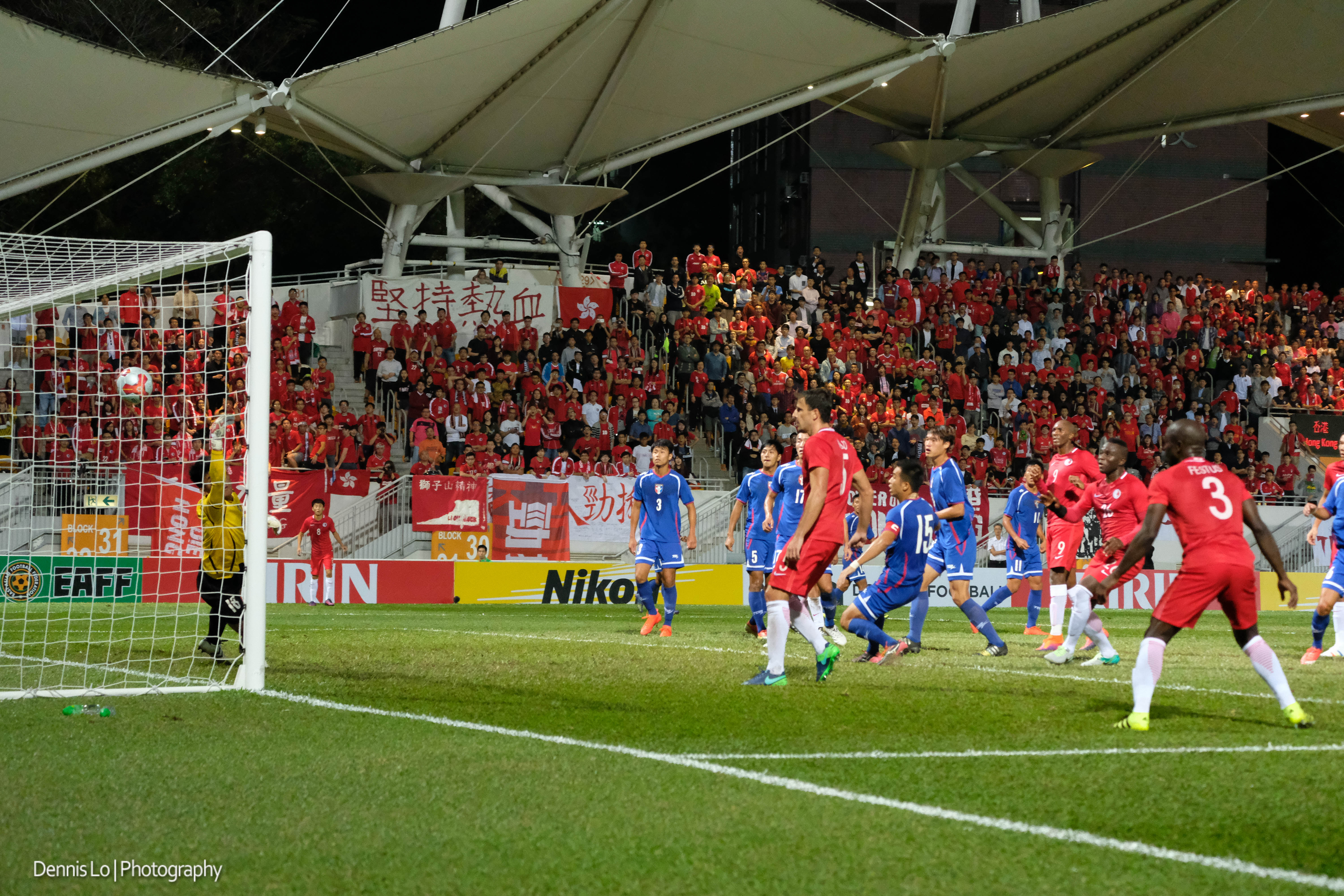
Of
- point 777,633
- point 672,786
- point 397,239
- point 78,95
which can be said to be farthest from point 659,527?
point 397,239

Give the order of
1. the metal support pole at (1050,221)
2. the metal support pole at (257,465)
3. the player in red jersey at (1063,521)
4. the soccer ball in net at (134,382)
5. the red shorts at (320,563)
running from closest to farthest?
the metal support pole at (257,465), the soccer ball in net at (134,382), the player in red jersey at (1063,521), the red shorts at (320,563), the metal support pole at (1050,221)

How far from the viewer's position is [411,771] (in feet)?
20.7

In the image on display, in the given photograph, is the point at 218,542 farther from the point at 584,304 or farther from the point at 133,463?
the point at 584,304

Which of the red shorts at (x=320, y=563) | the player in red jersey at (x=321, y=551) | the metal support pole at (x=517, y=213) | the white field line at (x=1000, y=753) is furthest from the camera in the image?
the metal support pole at (x=517, y=213)

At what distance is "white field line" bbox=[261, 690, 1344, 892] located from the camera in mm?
4574

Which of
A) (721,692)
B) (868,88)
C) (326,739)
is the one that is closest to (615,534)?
(868,88)

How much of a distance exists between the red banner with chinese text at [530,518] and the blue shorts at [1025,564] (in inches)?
362

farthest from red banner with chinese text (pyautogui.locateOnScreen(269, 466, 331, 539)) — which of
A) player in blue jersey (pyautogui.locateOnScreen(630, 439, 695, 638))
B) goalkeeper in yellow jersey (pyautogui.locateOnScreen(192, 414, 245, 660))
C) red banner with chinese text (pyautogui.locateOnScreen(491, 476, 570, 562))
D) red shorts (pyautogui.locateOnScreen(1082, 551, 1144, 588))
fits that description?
A: red shorts (pyautogui.locateOnScreen(1082, 551, 1144, 588))

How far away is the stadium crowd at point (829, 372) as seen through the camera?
26.1 meters

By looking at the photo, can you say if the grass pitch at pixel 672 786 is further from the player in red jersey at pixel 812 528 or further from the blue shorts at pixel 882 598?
the blue shorts at pixel 882 598

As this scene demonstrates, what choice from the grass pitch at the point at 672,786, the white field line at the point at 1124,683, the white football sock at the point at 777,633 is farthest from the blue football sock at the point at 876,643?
the white football sock at the point at 777,633

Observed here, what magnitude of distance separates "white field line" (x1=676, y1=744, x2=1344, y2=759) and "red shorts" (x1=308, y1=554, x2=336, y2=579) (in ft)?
51.6

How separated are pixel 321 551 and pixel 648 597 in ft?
24.8

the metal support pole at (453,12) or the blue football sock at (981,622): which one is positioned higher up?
the metal support pole at (453,12)
